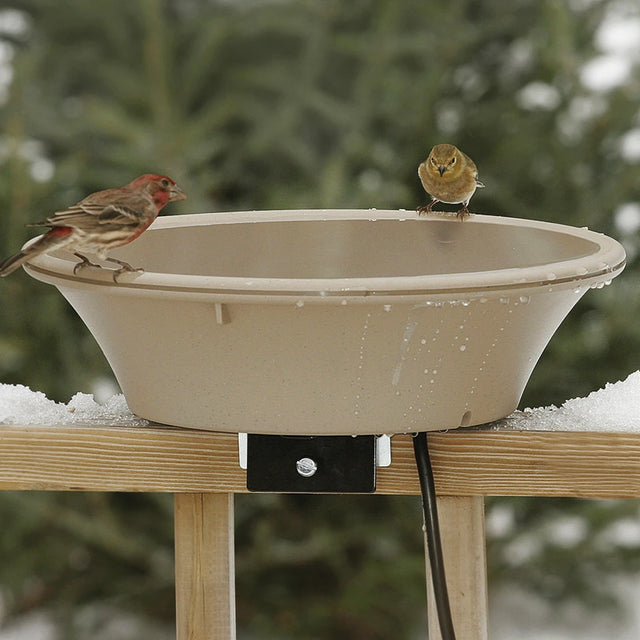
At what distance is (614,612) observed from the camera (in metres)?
1.92

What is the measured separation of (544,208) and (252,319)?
128cm

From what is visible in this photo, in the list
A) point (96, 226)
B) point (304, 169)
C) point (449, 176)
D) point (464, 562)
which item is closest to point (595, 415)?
point (464, 562)

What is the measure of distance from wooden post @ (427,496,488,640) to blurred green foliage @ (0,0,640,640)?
93 centimetres

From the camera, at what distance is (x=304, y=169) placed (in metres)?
1.91

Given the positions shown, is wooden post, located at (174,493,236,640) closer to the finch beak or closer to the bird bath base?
the bird bath base

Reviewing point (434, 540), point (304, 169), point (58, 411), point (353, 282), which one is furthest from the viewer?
point (304, 169)

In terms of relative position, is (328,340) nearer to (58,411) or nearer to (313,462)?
(313,462)

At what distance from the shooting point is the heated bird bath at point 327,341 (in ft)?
2.01

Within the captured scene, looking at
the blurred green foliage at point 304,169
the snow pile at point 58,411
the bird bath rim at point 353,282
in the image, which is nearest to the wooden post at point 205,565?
the snow pile at point 58,411

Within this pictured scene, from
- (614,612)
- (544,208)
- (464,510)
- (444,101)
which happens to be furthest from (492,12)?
(464,510)

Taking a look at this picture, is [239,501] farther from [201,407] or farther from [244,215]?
[201,407]

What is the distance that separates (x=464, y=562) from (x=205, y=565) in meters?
0.20

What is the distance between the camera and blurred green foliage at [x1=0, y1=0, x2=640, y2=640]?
1738mm

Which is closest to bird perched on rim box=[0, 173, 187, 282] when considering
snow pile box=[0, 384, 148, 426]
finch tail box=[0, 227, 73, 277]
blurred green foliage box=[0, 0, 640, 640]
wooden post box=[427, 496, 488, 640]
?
finch tail box=[0, 227, 73, 277]
